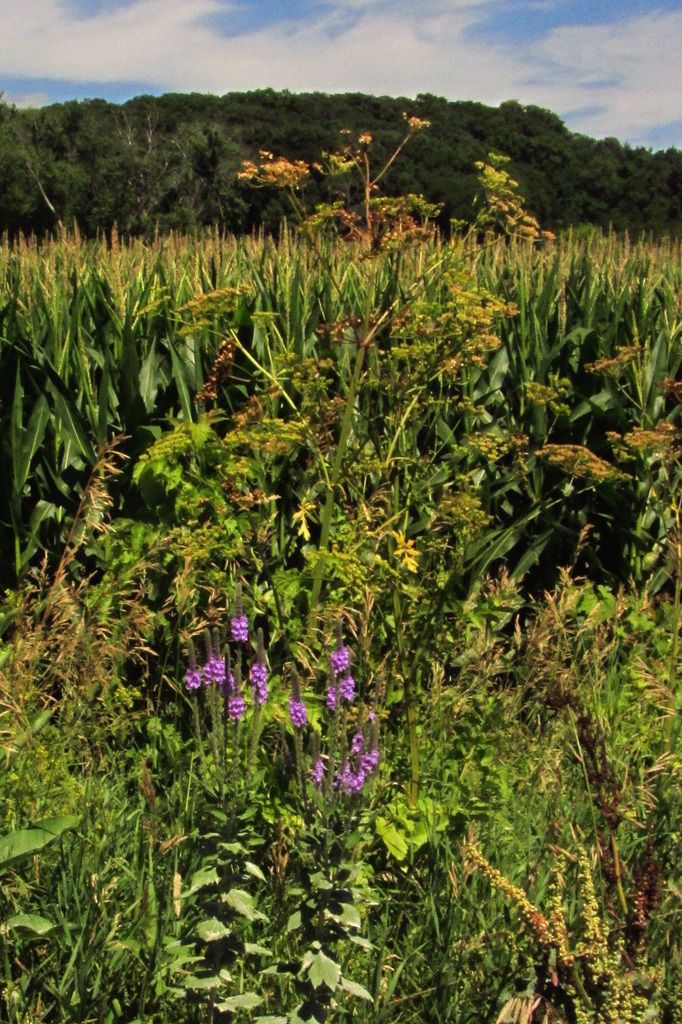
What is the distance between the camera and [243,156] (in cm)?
5794

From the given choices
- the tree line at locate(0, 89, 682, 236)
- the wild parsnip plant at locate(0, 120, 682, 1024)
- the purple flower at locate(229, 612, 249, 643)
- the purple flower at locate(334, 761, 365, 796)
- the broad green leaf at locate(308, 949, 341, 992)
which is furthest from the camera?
the tree line at locate(0, 89, 682, 236)

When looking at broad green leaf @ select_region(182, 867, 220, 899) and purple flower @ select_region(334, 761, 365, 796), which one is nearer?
broad green leaf @ select_region(182, 867, 220, 899)

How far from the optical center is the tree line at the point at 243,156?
4806 cm

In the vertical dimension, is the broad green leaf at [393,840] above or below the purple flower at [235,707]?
below

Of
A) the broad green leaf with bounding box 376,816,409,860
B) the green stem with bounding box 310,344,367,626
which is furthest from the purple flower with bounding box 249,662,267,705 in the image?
the green stem with bounding box 310,344,367,626

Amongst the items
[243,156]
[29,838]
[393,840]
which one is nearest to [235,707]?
[29,838]

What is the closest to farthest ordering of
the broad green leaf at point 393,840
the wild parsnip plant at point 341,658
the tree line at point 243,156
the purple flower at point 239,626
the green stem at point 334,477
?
the wild parsnip plant at point 341,658 → the purple flower at point 239,626 → the broad green leaf at point 393,840 → the green stem at point 334,477 → the tree line at point 243,156

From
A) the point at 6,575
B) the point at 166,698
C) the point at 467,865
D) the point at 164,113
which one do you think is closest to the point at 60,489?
the point at 6,575

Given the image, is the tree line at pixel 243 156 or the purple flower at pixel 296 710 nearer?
the purple flower at pixel 296 710

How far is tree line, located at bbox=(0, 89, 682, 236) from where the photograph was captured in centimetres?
4806

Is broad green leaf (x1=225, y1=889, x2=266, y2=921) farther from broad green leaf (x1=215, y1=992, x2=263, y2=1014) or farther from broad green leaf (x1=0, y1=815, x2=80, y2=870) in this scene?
broad green leaf (x1=0, y1=815, x2=80, y2=870)

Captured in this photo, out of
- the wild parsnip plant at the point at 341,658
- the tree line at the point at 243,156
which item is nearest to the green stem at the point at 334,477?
the wild parsnip plant at the point at 341,658

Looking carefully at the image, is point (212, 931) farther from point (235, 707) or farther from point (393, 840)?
point (393, 840)

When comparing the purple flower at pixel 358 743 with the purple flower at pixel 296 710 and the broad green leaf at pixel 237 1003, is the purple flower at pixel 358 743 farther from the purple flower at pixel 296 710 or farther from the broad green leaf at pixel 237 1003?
the broad green leaf at pixel 237 1003
